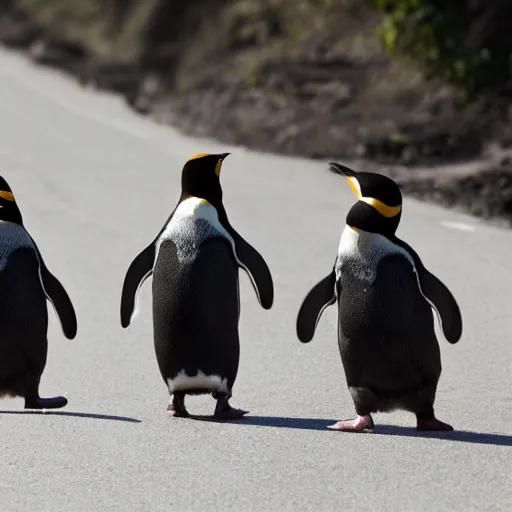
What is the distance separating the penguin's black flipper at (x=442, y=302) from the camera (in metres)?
6.00

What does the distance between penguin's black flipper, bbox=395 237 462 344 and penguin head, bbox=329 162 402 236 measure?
12 cm

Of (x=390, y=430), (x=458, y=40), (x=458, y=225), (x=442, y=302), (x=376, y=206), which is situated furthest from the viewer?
(x=458, y=40)

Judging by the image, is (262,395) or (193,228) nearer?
(193,228)

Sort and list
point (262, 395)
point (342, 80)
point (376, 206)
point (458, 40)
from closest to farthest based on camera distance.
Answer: point (376, 206) < point (262, 395) < point (458, 40) < point (342, 80)

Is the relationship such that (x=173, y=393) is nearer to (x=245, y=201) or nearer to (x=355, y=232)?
(x=355, y=232)

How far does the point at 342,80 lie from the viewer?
53.4 ft

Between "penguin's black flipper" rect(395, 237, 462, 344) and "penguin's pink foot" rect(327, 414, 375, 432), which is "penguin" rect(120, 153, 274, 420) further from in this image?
"penguin's black flipper" rect(395, 237, 462, 344)

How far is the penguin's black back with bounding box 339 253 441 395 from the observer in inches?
235

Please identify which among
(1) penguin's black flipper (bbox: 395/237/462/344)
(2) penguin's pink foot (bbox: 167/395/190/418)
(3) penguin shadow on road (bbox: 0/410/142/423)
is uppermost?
(1) penguin's black flipper (bbox: 395/237/462/344)

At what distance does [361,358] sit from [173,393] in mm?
801

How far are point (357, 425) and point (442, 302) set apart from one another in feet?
1.88

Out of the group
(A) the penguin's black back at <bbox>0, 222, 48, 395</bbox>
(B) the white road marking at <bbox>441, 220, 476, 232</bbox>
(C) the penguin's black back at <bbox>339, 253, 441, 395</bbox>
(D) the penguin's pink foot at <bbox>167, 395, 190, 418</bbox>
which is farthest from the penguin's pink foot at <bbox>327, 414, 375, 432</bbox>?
(B) the white road marking at <bbox>441, 220, 476, 232</bbox>

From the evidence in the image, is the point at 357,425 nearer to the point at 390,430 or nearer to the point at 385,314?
the point at 390,430

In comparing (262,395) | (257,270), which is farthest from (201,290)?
(262,395)
